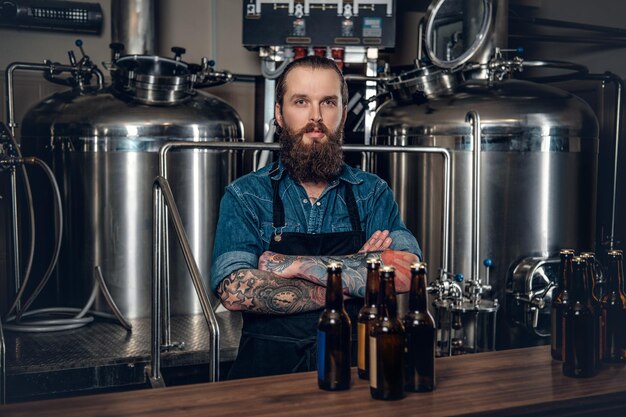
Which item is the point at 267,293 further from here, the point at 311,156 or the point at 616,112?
the point at 616,112

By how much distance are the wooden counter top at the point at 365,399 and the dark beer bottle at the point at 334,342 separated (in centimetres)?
3

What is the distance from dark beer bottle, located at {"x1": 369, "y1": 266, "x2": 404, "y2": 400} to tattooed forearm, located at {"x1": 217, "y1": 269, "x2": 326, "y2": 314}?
2.18 feet

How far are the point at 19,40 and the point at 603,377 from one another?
4.07 metres

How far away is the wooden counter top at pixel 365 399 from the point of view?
140 cm

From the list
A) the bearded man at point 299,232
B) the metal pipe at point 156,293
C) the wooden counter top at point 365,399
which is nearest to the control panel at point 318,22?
the metal pipe at point 156,293

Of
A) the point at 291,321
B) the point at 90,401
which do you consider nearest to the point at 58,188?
the point at 291,321

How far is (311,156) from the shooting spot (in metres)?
2.38

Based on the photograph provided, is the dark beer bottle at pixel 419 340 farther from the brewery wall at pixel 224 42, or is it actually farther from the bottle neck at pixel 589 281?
the brewery wall at pixel 224 42

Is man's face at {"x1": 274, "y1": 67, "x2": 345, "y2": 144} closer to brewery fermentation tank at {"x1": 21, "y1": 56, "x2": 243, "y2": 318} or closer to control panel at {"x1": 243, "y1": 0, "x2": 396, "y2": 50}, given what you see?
brewery fermentation tank at {"x1": 21, "y1": 56, "x2": 243, "y2": 318}

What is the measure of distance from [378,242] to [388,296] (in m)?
0.80

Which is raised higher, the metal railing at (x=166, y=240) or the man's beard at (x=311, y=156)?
the man's beard at (x=311, y=156)

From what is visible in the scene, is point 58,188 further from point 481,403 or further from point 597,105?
point 597,105

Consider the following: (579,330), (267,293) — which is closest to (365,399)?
(579,330)

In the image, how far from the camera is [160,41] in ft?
16.3
